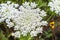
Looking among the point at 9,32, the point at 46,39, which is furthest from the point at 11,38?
the point at 46,39

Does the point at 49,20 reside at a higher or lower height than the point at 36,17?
lower

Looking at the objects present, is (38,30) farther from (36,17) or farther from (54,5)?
(54,5)

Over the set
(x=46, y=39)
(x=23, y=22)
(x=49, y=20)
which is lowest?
(x=46, y=39)

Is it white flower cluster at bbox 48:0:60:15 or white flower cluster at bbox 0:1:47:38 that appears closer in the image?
white flower cluster at bbox 0:1:47:38

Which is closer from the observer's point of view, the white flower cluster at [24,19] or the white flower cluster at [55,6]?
the white flower cluster at [24,19]

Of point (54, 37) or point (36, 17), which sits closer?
point (36, 17)

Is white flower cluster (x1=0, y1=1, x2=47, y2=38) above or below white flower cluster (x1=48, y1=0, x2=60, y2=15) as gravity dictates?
below

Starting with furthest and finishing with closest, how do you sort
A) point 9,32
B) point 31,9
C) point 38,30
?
1. point 9,32
2. point 31,9
3. point 38,30

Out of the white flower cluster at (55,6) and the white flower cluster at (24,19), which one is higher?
the white flower cluster at (55,6)
